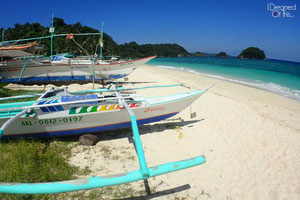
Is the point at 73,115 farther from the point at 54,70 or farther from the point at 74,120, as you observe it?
the point at 54,70

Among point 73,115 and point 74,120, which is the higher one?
point 73,115

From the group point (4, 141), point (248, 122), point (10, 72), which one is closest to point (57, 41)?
point (10, 72)

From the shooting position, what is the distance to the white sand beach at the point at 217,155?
11.2 feet

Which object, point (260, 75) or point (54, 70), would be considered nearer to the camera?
point (54, 70)

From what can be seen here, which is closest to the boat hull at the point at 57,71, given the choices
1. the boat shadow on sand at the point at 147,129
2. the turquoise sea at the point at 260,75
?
the boat shadow on sand at the point at 147,129

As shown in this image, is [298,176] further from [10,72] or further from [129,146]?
[10,72]

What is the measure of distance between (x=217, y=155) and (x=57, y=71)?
1234 cm

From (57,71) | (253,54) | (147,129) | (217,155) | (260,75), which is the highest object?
(253,54)

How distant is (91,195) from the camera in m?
3.01

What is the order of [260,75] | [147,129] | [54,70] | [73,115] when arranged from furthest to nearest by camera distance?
[260,75] → [54,70] → [147,129] → [73,115]

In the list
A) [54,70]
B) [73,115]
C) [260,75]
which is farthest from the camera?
[260,75]

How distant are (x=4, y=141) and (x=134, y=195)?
3.74 metres

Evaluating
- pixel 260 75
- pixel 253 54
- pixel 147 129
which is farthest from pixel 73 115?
pixel 253 54

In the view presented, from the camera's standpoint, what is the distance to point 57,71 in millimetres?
12078
